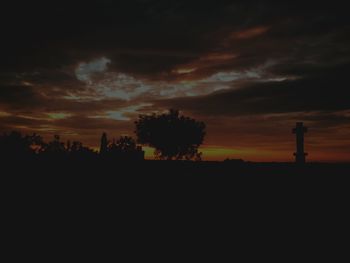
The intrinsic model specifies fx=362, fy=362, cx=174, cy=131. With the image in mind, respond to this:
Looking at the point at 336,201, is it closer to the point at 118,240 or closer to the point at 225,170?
the point at 225,170

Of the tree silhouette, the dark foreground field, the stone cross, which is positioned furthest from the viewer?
the tree silhouette

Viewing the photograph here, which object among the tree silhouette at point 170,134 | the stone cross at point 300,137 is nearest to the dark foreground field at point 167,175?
the stone cross at point 300,137

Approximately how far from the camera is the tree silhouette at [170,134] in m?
53.6

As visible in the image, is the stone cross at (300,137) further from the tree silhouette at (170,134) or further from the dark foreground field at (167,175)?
the tree silhouette at (170,134)

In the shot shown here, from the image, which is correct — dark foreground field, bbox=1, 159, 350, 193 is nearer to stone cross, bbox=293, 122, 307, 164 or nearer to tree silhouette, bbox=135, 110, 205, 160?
stone cross, bbox=293, 122, 307, 164

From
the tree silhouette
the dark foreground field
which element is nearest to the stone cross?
the dark foreground field

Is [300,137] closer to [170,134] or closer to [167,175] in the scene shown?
[167,175]

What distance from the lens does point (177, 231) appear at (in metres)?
10.8

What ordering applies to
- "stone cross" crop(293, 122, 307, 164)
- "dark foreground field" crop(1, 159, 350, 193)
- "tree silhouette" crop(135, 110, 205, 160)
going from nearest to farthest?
"dark foreground field" crop(1, 159, 350, 193) < "stone cross" crop(293, 122, 307, 164) < "tree silhouette" crop(135, 110, 205, 160)

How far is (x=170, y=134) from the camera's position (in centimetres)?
5359

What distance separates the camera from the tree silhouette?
53.6m

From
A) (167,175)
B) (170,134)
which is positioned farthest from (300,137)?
(170,134)

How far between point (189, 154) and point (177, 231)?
4389 cm

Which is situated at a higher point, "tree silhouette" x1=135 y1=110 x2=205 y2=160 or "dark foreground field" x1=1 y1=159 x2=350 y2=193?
"tree silhouette" x1=135 y1=110 x2=205 y2=160
